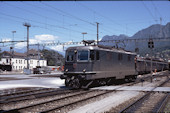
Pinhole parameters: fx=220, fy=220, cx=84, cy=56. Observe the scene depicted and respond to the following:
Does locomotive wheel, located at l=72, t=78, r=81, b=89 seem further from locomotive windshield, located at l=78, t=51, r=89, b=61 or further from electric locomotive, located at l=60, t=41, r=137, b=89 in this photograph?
locomotive windshield, located at l=78, t=51, r=89, b=61

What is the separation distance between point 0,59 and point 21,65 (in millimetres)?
11001

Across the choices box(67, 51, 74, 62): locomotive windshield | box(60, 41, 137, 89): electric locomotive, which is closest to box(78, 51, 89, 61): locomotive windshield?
box(60, 41, 137, 89): electric locomotive

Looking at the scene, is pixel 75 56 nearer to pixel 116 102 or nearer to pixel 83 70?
pixel 83 70

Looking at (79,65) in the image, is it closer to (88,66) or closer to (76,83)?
(88,66)

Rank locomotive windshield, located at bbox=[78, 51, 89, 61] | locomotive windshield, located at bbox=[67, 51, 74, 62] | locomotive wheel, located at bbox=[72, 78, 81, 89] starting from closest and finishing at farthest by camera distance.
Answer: locomotive wheel, located at bbox=[72, 78, 81, 89], locomotive windshield, located at bbox=[78, 51, 89, 61], locomotive windshield, located at bbox=[67, 51, 74, 62]

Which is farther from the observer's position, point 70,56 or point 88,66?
point 70,56

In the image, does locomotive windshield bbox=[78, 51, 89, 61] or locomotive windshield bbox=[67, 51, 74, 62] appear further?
locomotive windshield bbox=[67, 51, 74, 62]

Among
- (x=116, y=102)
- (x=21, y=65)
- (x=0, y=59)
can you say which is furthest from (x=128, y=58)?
(x=0, y=59)

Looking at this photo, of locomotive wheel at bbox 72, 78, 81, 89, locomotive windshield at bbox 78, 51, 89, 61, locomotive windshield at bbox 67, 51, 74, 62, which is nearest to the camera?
locomotive wheel at bbox 72, 78, 81, 89

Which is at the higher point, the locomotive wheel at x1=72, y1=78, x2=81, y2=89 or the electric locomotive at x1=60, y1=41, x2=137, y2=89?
the electric locomotive at x1=60, y1=41, x2=137, y2=89

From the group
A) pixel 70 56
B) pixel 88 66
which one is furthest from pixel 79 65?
pixel 70 56

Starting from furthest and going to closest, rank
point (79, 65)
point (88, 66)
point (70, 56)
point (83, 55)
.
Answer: point (70, 56) < point (83, 55) < point (79, 65) < point (88, 66)

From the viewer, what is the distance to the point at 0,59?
3654 inches

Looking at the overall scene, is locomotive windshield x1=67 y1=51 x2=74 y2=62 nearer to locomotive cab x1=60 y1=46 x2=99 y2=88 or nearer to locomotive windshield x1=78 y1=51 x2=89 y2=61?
locomotive cab x1=60 y1=46 x2=99 y2=88
